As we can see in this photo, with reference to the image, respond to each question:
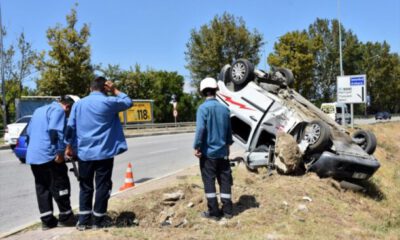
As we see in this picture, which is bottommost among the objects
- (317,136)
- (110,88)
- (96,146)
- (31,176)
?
(31,176)

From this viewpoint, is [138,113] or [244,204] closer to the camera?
[244,204]

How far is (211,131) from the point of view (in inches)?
232

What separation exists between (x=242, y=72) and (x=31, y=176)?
5886 mm

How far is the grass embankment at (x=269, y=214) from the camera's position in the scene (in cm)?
539

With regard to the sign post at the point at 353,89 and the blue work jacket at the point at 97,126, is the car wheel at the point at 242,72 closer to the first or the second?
the blue work jacket at the point at 97,126

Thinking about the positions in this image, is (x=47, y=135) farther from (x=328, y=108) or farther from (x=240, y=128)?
(x=328, y=108)

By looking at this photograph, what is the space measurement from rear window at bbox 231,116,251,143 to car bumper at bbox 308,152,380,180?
1.86 m

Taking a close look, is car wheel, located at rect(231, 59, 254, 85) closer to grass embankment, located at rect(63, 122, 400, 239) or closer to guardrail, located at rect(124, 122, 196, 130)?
grass embankment, located at rect(63, 122, 400, 239)

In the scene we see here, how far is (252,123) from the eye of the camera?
29.8ft

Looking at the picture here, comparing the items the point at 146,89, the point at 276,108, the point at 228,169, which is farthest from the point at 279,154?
the point at 146,89

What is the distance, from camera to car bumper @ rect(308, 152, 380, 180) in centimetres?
795

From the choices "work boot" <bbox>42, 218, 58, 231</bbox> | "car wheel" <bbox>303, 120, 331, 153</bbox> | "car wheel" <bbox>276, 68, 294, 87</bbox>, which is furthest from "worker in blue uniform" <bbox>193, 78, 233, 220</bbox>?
"car wheel" <bbox>276, 68, 294, 87</bbox>

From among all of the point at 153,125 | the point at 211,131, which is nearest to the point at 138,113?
the point at 153,125

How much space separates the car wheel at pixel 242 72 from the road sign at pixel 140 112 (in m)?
27.0
